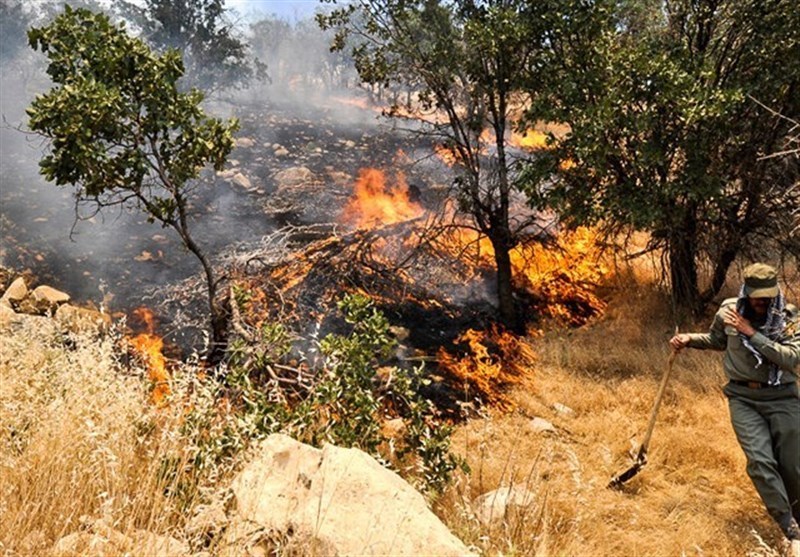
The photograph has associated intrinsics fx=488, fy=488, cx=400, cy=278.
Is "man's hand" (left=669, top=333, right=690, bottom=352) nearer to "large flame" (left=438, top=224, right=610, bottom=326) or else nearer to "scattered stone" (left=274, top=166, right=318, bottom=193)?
"large flame" (left=438, top=224, right=610, bottom=326)

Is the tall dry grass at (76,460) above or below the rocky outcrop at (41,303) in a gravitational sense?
above

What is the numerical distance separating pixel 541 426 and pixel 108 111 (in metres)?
6.52

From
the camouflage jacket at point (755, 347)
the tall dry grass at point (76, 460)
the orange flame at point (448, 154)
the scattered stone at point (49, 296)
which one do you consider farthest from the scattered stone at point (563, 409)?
the scattered stone at point (49, 296)

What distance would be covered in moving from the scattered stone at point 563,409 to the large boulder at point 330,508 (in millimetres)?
4571

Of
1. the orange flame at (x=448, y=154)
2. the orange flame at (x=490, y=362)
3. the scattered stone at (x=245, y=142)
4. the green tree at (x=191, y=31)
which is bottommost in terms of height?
the orange flame at (x=490, y=362)

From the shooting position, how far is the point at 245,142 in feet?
72.2

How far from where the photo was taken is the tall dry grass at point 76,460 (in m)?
2.41

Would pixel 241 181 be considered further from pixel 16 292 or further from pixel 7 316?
pixel 7 316

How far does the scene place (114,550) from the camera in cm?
222

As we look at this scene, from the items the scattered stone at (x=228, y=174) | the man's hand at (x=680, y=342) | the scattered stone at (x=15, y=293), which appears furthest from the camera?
the scattered stone at (x=228, y=174)

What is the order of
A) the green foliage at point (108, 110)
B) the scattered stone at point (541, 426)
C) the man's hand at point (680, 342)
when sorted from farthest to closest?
the scattered stone at point (541, 426), the green foliage at point (108, 110), the man's hand at point (680, 342)

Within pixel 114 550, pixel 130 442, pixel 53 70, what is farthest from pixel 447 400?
pixel 53 70

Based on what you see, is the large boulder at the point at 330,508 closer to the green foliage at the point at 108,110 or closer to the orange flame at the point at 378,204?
the green foliage at the point at 108,110

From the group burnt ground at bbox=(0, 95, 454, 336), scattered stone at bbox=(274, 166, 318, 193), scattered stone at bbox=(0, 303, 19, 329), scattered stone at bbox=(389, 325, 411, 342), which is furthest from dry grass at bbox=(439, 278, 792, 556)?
scattered stone at bbox=(274, 166, 318, 193)
